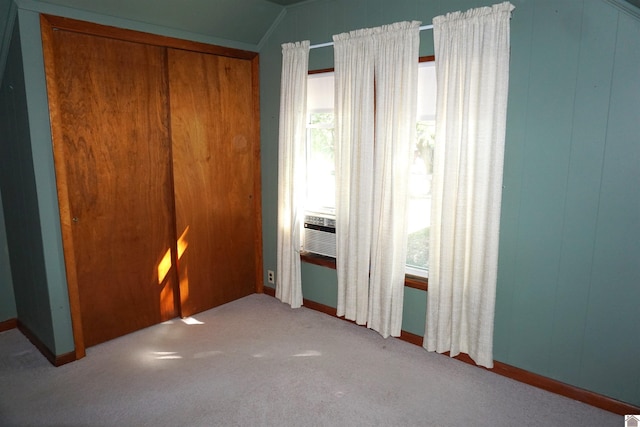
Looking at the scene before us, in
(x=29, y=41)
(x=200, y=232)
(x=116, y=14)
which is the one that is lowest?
(x=200, y=232)

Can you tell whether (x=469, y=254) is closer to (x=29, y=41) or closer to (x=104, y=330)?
(x=104, y=330)

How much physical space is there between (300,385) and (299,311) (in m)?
1.11

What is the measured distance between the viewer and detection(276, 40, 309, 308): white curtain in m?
3.43

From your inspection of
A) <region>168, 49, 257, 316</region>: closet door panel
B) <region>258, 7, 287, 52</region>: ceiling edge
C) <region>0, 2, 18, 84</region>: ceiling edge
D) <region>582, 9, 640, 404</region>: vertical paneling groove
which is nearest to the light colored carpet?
<region>582, 9, 640, 404</region>: vertical paneling groove

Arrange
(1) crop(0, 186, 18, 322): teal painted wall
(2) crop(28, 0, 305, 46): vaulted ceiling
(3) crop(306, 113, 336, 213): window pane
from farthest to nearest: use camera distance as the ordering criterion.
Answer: (3) crop(306, 113, 336, 213): window pane
(1) crop(0, 186, 18, 322): teal painted wall
(2) crop(28, 0, 305, 46): vaulted ceiling

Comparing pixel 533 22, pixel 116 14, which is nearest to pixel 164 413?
pixel 116 14

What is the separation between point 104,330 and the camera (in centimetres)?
312

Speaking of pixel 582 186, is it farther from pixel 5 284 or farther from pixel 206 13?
pixel 5 284

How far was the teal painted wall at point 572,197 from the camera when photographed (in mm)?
2207

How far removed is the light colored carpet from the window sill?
474 millimetres

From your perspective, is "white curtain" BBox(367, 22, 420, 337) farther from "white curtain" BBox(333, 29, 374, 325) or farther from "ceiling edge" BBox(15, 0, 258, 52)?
"ceiling edge" BBox(15, 0, 258, 52)

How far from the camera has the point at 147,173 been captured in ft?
10.5

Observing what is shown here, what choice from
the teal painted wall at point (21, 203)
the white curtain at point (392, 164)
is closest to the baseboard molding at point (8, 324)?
the teal painted wall at point (21, 203)

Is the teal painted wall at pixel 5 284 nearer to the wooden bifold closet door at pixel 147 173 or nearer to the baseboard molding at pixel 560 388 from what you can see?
the wooden bifold closet door at pixel 147 173
